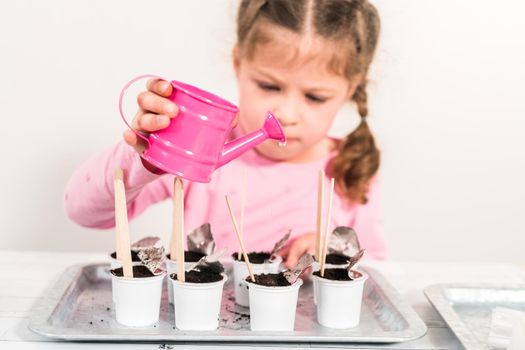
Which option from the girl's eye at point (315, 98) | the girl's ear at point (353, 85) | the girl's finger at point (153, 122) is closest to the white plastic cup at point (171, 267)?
the girl's finger at point (153, 122)

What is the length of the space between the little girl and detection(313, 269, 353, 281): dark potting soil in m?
0.46

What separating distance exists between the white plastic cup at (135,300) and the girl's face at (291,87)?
0.75 meters

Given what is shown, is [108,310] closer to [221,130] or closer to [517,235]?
[221,130]

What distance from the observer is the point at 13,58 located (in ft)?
5.58

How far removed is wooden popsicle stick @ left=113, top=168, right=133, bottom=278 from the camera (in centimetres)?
96

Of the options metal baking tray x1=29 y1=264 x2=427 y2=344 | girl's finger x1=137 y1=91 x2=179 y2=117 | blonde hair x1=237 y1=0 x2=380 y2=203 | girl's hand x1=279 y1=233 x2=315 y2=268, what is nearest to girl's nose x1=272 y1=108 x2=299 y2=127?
blonde hair x1=237 y1=0 x2=380 y2=203

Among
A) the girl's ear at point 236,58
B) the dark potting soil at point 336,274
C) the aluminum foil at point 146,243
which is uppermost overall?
the girl's ear at point 236,58

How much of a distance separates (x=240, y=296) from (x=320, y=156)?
744 millimetres

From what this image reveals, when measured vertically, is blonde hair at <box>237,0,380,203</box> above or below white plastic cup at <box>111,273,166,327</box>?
above

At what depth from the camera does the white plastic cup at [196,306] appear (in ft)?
3.15

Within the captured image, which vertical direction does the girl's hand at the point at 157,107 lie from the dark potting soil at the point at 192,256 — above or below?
above

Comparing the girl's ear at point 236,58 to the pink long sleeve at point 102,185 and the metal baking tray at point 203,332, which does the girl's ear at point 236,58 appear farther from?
the metal baking tray at point 203,332

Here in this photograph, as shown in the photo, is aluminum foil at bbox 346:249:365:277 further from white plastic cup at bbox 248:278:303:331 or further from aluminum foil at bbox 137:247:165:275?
aluminum foil at bbox 137:247:165:275

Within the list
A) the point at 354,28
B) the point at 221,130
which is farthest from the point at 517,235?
the point at 221,130
